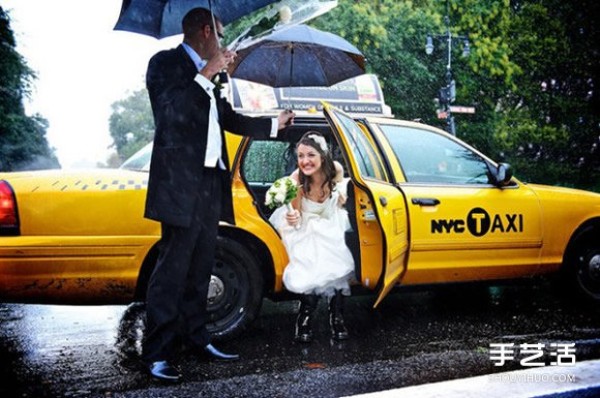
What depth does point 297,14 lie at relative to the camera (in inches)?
131

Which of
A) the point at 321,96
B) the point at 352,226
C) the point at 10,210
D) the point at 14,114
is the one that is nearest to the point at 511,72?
the point at 321,96

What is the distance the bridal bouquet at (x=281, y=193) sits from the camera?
150 inches

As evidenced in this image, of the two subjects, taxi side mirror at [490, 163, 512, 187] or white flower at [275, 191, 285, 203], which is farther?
taxi side mirror at [490, 163, 512, 187]

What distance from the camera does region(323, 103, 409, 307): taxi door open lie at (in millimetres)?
3662

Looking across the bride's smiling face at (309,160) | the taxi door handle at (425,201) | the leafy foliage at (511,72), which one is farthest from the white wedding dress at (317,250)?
the leafy foliage at (511,72)

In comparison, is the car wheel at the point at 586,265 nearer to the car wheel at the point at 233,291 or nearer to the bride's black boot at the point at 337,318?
the bride's black boot at the point at 337,318

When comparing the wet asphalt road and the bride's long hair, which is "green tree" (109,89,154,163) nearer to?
the wet asphalt road

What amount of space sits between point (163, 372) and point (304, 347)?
1.11m

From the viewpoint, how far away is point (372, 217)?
12.3 feet

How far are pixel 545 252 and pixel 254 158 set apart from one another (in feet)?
8.21

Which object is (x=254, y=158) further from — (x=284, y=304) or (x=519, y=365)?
(x=519, y=365)

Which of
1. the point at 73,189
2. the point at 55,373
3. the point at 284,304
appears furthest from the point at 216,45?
the point at 284,304

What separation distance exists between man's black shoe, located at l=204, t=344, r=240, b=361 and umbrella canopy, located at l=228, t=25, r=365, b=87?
1.95 meters

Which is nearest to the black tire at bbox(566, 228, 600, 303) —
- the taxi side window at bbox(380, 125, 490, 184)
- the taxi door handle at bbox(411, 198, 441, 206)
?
the taxi side window at bbox(380, 125, 490, 184)
